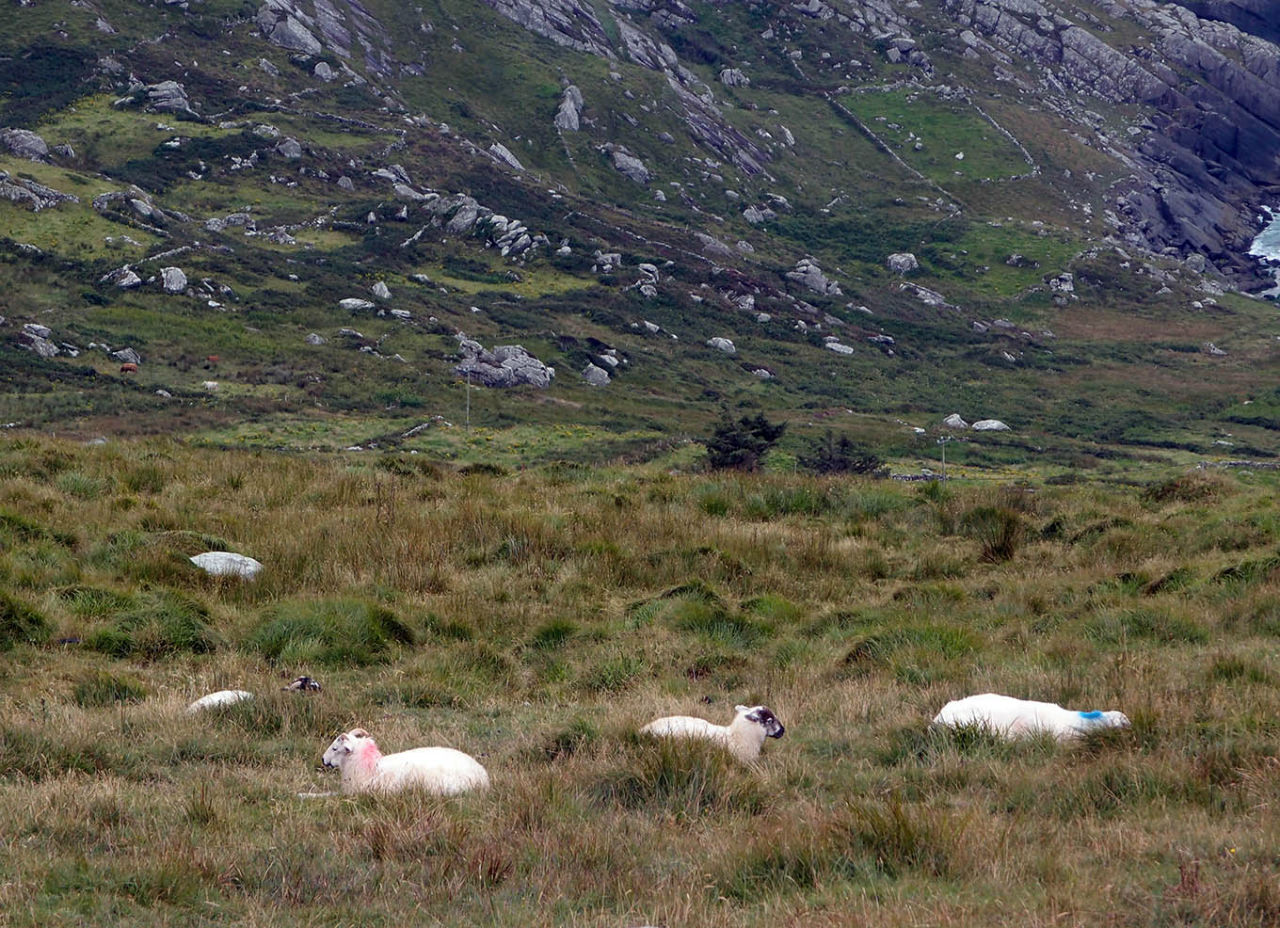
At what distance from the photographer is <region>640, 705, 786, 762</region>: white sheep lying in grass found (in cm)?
639

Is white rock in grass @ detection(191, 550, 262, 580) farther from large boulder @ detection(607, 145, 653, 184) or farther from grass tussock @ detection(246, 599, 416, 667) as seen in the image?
large boulder @ detection(607, 145, 653, 184)

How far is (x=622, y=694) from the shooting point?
839cm

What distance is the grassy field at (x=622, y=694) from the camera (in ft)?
14.8

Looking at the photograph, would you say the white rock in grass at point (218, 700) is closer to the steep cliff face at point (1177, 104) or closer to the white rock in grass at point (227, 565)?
the white rock in grass at point (227, 565)

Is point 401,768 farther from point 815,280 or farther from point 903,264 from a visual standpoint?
point 903,264

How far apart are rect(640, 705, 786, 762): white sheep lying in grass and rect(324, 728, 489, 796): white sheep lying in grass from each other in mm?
1046

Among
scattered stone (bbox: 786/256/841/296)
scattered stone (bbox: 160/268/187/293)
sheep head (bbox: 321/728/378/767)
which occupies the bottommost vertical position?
scattered stone (bbox: 160/268/187/293)

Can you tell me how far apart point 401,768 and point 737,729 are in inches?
81.3

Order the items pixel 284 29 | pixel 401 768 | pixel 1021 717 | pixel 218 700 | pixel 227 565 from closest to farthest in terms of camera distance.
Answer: pixel 401 768
pixel 1021 717
pixel 218 700
pixel 227 565
pixel 284 29

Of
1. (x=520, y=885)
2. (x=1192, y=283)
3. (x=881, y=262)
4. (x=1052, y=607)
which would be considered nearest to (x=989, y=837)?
(x=520, y=885)

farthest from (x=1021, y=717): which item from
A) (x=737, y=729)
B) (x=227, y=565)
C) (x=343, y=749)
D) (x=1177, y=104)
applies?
(x=1177, y=104)

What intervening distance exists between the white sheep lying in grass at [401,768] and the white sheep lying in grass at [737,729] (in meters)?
1.05

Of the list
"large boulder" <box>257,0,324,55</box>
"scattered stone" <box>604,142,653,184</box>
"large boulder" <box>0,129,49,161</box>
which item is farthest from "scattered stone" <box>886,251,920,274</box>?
"large boulder" <box>0,129,49,161</box>

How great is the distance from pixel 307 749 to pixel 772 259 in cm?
12481
